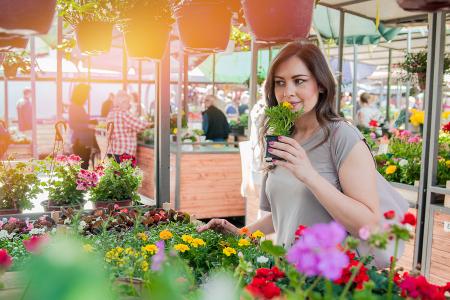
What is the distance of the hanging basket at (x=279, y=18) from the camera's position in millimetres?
1475

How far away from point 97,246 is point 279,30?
35.8 inches

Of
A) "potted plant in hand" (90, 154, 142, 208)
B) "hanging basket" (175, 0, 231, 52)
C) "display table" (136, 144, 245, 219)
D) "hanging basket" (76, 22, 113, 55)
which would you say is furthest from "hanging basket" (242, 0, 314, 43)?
"display table" (136, 144, 245, 219)

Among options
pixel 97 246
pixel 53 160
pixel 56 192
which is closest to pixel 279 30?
pixel 97 246

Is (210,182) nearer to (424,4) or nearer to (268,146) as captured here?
(268,146)

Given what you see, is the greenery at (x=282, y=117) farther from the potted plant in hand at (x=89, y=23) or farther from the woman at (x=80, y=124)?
the woman at (x=80, y=124)

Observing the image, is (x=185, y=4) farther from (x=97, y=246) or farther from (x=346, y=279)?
(x=346, y=279)

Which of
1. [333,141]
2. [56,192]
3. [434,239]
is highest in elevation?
[333,141]

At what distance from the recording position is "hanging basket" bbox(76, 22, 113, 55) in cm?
212

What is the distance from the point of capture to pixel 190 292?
1044 mm

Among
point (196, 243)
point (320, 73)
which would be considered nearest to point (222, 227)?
point (196, 243)

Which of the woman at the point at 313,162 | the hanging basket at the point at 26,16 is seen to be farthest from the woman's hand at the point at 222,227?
the hanging basket at the point at 26,16

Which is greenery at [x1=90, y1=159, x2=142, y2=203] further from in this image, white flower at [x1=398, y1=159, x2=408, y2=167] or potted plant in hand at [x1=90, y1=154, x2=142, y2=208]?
white flower at [x1=398, y1=159, x2=408, y2=167]

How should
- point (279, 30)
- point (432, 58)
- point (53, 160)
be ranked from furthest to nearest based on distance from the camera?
point (432, 58) < point (53, 160) < point (279, 30)

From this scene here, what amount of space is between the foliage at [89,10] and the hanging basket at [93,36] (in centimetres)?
2
